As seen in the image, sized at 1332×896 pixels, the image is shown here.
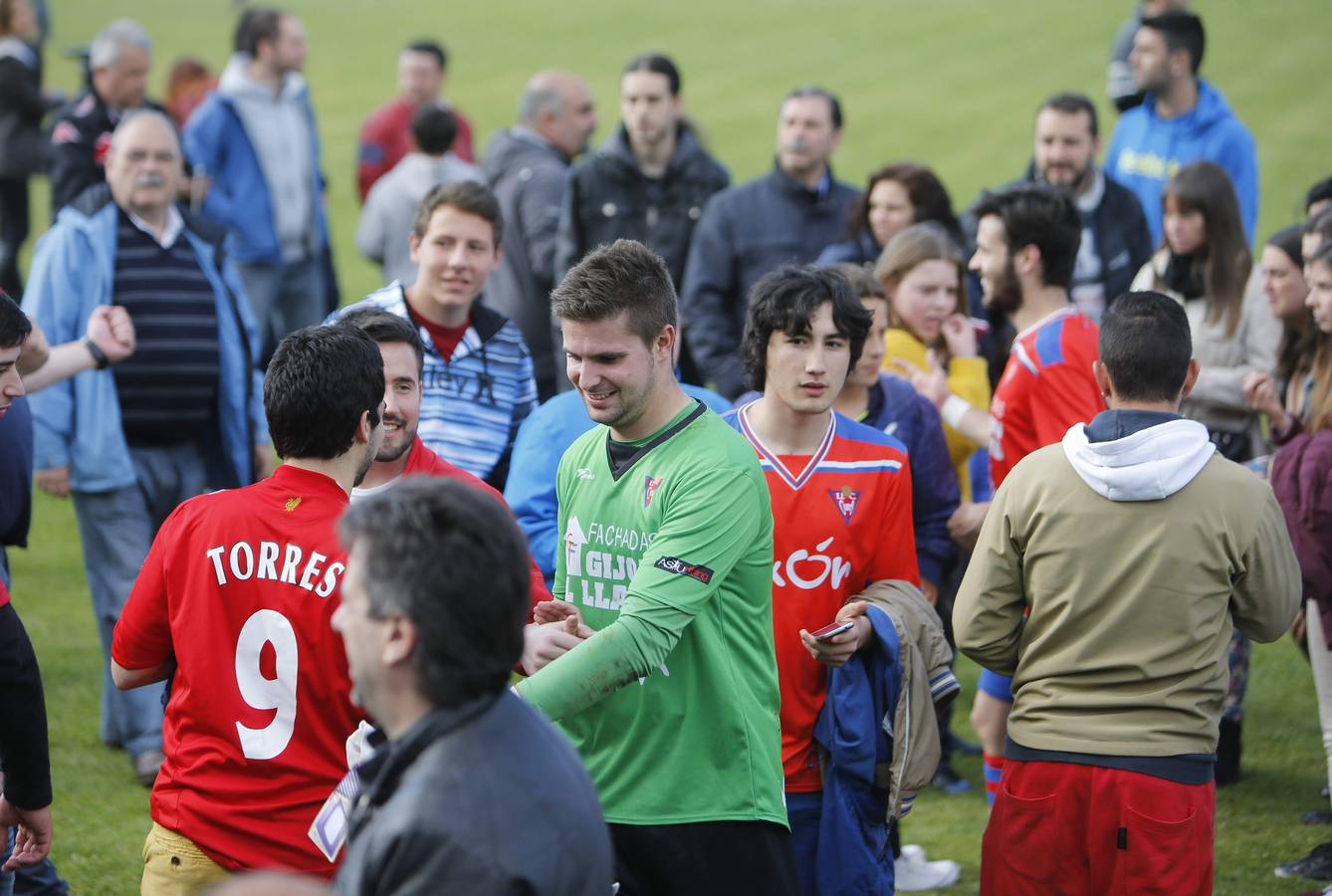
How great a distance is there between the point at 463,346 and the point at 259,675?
249 cm

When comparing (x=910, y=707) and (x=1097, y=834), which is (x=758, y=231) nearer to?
(x=910, y=707)

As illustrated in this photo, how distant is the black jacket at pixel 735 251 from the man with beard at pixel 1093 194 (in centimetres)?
117

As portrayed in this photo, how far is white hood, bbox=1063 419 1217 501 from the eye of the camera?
3980 mm

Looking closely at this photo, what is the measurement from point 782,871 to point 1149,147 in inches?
278

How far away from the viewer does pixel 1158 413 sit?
4.10 m

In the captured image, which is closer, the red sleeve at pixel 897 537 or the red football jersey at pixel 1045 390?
the red sleeve at pixel 897 537

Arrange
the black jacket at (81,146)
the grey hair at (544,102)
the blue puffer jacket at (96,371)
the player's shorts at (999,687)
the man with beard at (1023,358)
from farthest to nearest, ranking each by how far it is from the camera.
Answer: the grey hair at (544,102), the black jacket at (81,146), the blue puffer jacket at (96,371), the player's shorts at (999,687), the man with beard at (1023,358)

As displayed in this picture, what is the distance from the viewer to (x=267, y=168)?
34.5 feet

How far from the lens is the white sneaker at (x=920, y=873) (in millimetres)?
5590

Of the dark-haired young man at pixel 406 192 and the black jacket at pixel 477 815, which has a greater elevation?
the dark-haired young man at pixel 406 192

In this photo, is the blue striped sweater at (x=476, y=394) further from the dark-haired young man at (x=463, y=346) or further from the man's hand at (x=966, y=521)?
the man's hand at (x=966, y=521)

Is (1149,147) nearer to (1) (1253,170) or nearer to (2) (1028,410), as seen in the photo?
(1) (1253,170)

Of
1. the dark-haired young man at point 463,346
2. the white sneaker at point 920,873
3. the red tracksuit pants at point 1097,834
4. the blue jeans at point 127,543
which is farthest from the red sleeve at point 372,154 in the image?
the red tracksuit pants at point 1097,834

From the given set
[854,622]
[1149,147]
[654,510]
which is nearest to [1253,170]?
[1149,147]
